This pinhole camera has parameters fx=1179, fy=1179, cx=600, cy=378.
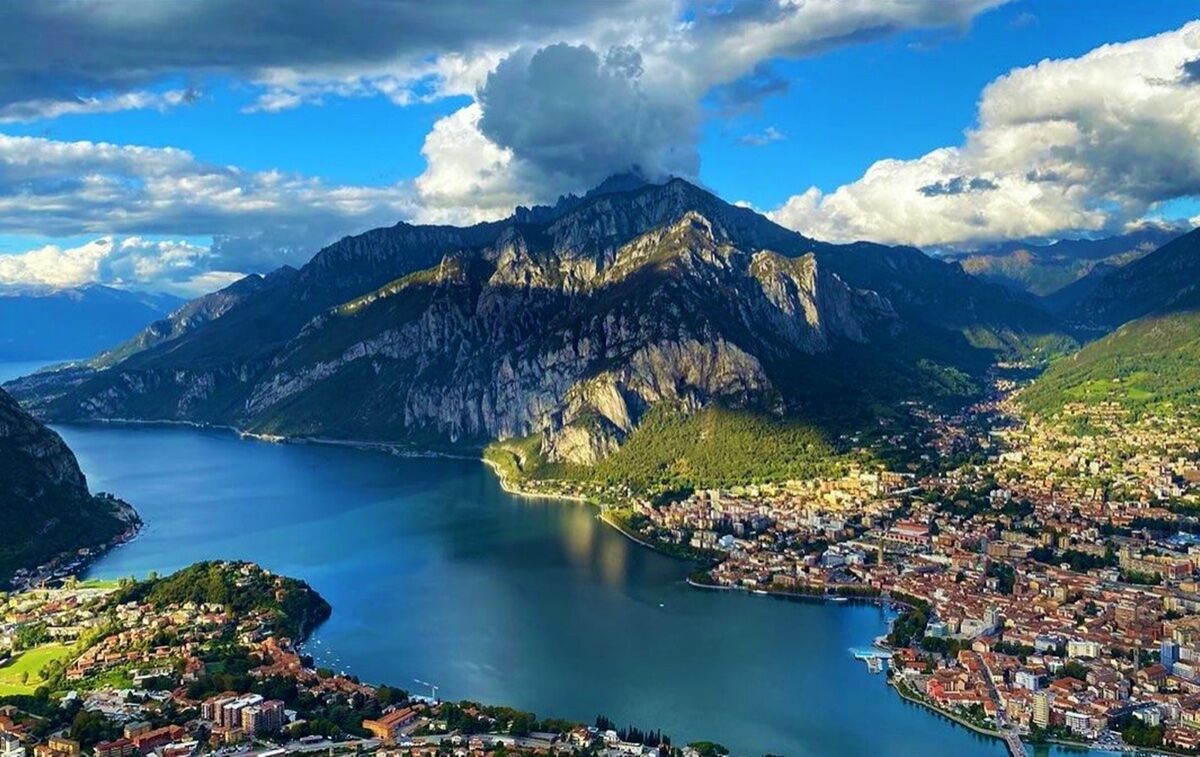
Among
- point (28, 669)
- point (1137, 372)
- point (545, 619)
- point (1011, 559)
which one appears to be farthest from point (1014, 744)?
point (1137, 372)

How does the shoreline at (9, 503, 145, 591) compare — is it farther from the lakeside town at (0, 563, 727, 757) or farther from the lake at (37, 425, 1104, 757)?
the lakeside town at (0, 563, 727, 757)

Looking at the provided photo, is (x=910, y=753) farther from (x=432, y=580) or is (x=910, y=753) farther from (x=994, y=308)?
(x=994, y=308)

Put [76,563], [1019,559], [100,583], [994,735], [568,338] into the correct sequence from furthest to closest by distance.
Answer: [568,338] < [76,563] < [1019,559] < [100,583] < [994,735]

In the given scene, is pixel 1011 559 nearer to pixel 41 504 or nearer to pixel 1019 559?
pixel 1019 559

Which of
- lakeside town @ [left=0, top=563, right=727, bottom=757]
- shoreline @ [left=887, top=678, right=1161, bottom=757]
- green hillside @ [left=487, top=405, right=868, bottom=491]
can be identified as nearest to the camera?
lakeside town @ [left=0, top=563, right=727, bottom=757]

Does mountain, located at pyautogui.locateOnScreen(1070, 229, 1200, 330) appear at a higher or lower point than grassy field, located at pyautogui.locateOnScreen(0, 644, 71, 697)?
higher

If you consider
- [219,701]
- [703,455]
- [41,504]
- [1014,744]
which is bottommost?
[219,701]

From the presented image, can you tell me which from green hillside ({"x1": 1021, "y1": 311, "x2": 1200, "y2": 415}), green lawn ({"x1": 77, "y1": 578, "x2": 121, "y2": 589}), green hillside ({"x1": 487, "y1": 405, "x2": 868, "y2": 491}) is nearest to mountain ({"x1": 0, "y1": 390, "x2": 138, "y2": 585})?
green lawn ({"x1": 77, "y1": 578, "x2": 121, "y2": 589})
